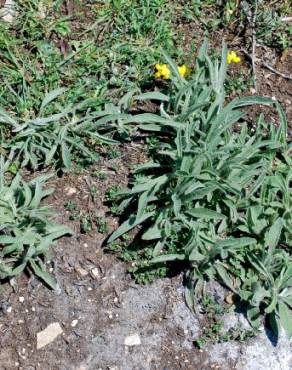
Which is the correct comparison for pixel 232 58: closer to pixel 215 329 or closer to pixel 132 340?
pixel 215 329

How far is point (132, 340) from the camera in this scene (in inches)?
155

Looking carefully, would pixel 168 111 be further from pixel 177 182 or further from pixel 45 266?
pixel 45 266

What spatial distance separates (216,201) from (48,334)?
116cm

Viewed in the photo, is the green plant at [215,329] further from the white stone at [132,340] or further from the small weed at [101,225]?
the small weed at [101,225]

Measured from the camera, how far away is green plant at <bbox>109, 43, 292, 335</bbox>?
3896 millimetres

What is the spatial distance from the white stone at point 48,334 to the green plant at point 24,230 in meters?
0.22

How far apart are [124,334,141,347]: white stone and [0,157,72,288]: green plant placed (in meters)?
0.51

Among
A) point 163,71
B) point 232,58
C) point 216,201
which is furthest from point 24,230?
point 232,58

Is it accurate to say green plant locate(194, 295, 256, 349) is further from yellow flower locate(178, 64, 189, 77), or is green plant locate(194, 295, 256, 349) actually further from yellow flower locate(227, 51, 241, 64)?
yellow flower locate(227, 51, 241, 64)

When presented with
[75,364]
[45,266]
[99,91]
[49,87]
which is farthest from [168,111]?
[75,364]

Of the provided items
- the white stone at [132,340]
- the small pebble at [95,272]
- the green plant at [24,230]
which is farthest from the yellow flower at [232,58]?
the white stone at [132,340]

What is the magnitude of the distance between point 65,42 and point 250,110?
1.24 metres

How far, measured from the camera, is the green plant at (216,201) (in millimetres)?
3896

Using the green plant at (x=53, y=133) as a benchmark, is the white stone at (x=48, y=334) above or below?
below
